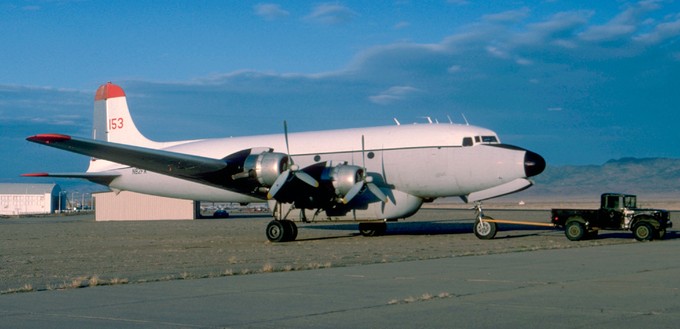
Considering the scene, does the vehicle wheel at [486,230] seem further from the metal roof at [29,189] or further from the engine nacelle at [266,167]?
the metal roof at [29,189]

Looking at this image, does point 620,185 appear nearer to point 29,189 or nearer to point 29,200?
point 29,189

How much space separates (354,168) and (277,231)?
332 cm

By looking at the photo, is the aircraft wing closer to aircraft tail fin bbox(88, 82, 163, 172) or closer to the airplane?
the airplane

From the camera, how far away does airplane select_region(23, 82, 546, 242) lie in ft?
78.4

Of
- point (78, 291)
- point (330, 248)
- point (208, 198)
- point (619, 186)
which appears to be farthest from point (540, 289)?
point (619, 186)

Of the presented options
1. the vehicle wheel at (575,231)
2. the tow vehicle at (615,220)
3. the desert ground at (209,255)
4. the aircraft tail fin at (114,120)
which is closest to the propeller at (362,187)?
the desert ground at (209,255)

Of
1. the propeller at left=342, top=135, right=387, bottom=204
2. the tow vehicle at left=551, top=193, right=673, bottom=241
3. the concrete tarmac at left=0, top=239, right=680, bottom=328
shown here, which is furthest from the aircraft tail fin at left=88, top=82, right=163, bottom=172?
the concrete tarmac at left=0, top=239, right=680, bottom=328

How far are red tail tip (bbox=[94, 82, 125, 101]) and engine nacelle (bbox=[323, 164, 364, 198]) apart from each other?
12.2 metres

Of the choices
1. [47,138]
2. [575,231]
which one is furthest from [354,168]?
[47,138]

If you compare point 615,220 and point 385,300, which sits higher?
point 615,220

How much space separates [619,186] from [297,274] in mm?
179259

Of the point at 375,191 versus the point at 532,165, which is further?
the point at 375,191

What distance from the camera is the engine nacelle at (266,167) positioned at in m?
24.1

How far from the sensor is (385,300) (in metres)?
10.1
